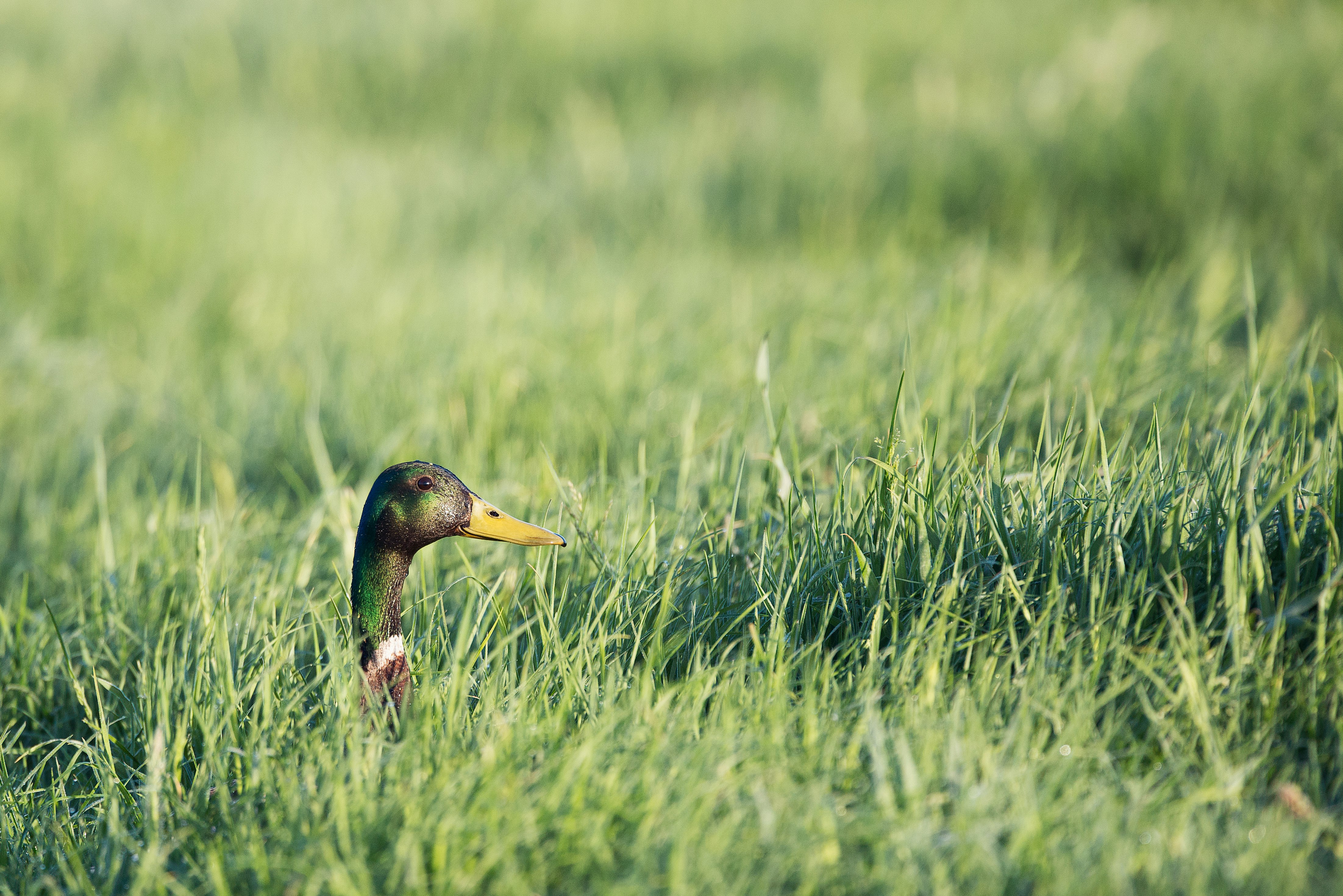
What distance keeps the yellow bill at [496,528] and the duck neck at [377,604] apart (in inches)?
5.5

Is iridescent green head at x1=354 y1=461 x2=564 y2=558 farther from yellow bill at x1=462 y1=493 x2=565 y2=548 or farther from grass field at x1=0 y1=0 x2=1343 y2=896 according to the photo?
grass field at x1=0 y1=0 x2=1343 y2=896

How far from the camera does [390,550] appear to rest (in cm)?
188

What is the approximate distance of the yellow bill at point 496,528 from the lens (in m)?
1.95

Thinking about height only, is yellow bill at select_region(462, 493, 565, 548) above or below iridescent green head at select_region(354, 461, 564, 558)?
below

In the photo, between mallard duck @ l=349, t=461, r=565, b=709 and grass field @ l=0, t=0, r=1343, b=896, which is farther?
mallard duck @ l=349, t=461, r=565, b=709

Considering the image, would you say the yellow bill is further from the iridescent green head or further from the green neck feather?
the green neck feather

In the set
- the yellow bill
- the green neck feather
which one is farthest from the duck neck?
the yellow bill

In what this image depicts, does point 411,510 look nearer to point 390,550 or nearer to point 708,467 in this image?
point 390,550

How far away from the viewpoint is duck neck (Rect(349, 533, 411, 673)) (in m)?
1.88

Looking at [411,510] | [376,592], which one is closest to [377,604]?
[376,592]

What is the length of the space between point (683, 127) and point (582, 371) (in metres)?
3.32

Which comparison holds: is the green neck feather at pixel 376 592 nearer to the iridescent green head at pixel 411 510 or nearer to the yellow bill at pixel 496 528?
the iridescent green head at pixel 411 510

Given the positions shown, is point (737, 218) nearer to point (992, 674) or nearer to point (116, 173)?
point (116, 173)

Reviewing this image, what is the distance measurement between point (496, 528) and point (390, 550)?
0.64 feet
